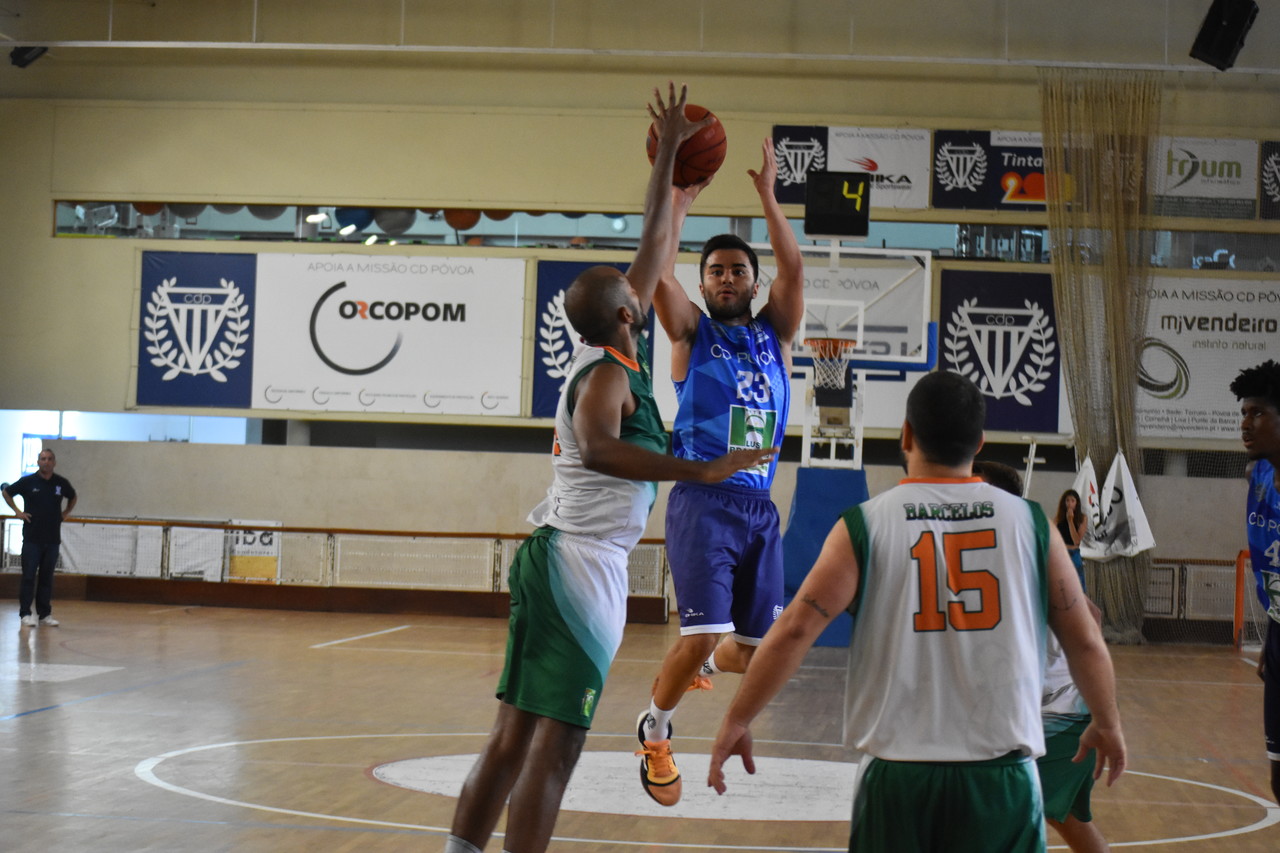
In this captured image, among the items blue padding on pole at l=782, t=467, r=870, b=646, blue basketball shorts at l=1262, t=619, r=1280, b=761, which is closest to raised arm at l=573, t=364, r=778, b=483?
blue basketball shorts at l=1262, t=619, r=1280, b=761

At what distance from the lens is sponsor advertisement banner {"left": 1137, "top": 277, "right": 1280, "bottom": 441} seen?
600 inches

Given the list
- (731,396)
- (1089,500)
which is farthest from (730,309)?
(1089,500)

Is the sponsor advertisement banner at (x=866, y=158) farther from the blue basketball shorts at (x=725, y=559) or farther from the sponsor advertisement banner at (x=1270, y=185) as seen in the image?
the blue basketball shorts at (x=725, y=559)

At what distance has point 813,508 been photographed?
11.3 metres

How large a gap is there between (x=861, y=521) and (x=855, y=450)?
937 centimetres

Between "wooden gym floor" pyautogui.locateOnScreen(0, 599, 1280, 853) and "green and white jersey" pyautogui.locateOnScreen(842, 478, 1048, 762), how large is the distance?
91.1 inches

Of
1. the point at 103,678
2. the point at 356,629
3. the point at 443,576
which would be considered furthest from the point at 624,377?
the point at 443,576

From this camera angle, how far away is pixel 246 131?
1636cm

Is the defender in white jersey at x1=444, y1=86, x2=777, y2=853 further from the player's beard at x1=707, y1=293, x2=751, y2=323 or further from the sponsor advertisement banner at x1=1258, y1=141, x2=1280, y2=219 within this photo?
the sponsor advertisement banner at x1=1258, y1=141, x2=1280, y2=219

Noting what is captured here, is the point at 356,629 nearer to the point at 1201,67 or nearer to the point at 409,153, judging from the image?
the point at 409,153

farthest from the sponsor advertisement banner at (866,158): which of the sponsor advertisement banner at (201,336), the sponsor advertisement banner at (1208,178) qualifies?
the sponsor advertisement banner at (201,336)

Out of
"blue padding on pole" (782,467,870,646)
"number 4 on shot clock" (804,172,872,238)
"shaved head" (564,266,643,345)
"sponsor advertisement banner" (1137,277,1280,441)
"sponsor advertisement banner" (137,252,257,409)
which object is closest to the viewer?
"shaved head" (564,266,643,345)

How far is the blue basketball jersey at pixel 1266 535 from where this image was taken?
180 inches

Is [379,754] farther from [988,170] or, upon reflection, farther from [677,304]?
[988,170]
